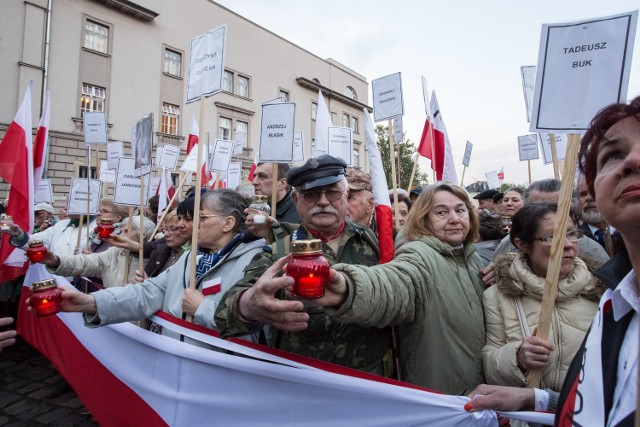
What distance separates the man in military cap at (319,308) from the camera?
1.33 meters

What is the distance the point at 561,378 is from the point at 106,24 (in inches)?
822

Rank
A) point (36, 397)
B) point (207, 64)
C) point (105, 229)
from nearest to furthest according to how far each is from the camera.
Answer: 1. point (207, 64)
2. point (105, 229)
3. point (36, 397)

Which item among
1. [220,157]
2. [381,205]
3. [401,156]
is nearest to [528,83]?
[381,205]

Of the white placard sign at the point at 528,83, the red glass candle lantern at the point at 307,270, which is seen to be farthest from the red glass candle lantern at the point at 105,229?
the white placard sign at the point at 528,83

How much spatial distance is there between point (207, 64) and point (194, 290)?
61.2 inches

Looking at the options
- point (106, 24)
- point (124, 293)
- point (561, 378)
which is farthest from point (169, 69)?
point (561, 378)

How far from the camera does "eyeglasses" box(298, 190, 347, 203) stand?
1890 millimetres

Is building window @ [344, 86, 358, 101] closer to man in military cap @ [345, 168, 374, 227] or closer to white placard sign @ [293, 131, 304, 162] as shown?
white placard sign @ [293, 131, 304, 162]

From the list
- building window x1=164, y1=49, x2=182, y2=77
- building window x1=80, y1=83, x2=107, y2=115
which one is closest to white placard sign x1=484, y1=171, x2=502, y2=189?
building window x1=80, y1=83, x2=107, y2=115

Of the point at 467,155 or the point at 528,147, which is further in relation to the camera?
the point at 467,155

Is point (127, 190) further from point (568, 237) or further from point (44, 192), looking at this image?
point (568, 237)

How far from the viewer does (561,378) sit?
1.54 m

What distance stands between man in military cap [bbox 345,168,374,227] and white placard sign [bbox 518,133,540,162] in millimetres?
4939

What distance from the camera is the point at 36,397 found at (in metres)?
3.85
